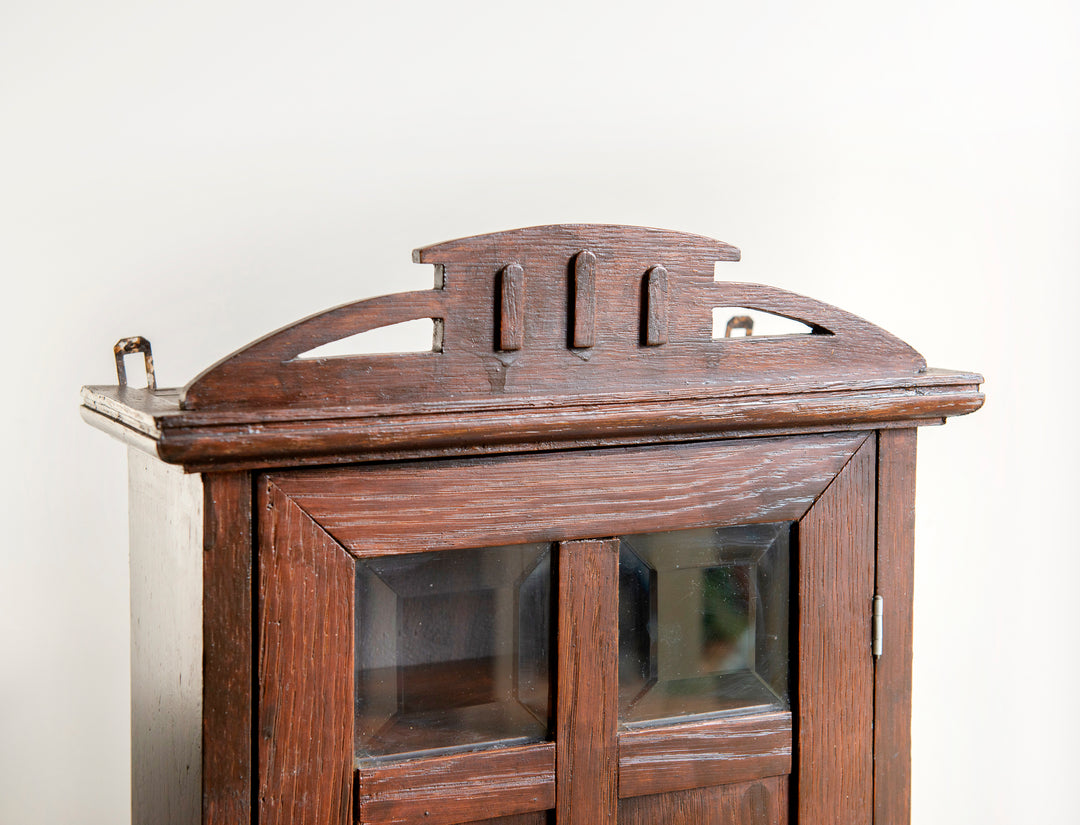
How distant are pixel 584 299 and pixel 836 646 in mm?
374

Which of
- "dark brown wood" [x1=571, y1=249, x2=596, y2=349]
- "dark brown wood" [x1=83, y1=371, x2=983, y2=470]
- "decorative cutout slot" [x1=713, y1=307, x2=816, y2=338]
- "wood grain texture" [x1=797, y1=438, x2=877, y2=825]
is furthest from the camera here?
"decorative cutout slot" [x1=713, y1=307, x2=816, y2=338]

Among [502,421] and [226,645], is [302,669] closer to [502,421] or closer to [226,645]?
[226,645]

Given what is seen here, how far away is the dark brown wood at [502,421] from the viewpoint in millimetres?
817

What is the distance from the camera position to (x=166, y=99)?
1.26 meters

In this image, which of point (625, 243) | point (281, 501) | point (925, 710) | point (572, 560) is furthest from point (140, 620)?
point (925, 710)

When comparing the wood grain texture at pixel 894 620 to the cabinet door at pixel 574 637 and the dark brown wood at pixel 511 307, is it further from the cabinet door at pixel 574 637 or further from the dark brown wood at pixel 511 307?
the dark brown wood at pixel 511 307

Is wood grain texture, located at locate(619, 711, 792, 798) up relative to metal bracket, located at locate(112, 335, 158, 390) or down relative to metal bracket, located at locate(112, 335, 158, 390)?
down

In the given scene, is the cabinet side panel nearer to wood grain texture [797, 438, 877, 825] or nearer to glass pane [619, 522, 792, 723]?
glass pane [619, 522, 792, 723]

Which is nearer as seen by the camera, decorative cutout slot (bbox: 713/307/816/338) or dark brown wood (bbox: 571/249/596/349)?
dark brown wood (bbox: 571/249/596/349)

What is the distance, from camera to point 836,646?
104cm

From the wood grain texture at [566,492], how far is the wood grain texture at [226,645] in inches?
1.6

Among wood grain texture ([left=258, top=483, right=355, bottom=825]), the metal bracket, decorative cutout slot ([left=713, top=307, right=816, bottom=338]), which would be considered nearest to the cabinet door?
wood grain texture ([left=258, top=483, right=355, bottom=825])

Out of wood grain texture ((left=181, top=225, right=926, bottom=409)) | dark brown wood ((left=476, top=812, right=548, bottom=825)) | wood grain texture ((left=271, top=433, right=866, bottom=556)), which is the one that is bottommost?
dark brown wood ((left=476, top=812, right=548, bottom=825))

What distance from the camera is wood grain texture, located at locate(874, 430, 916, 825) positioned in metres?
1.05
